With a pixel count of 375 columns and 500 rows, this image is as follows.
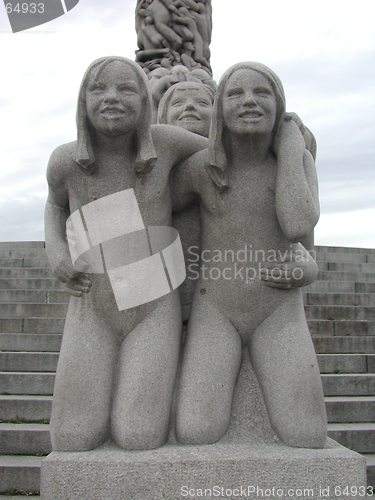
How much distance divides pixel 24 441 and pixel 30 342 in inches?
57.8

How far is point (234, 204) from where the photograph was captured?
272 centimetres

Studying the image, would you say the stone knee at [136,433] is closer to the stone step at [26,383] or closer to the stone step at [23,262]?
the stone step at [26,383]

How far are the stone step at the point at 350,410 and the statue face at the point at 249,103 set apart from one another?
9.31 ft

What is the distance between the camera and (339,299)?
6762 mm

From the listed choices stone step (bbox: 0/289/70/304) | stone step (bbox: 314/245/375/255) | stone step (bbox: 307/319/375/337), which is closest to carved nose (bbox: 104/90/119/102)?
stone step (bbox: 307/319/375/337)

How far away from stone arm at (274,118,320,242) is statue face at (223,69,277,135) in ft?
0.47

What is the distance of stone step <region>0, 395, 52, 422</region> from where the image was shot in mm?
4328

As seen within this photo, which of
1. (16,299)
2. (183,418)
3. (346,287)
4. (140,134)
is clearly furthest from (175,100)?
(346,287)

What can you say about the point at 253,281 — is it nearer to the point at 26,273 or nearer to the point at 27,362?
the point at 27,362

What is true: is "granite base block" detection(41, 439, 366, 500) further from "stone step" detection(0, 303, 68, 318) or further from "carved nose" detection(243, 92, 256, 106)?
"stone step" detection(0, 303, 68, 318)

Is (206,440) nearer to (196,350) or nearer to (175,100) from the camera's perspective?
(196,350)

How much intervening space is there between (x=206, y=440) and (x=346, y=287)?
535 cm

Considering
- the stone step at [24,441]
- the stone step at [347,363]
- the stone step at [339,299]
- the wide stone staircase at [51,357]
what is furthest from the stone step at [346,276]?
the stone step at [24,441]

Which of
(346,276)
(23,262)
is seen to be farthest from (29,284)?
(346,276)
